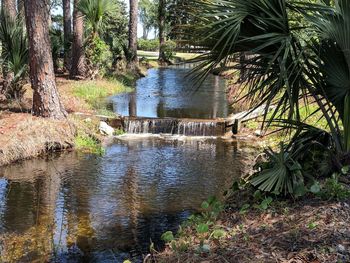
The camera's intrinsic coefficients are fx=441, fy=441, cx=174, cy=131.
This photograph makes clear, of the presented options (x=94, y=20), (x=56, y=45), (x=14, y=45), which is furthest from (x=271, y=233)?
(x=56, y=45)

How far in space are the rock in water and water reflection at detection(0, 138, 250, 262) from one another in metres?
1.18

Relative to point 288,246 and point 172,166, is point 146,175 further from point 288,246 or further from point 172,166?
point 288,246

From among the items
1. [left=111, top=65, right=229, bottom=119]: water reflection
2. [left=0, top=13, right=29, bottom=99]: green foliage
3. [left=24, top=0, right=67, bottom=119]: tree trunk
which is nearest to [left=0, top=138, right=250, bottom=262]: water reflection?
[left=24, top=0, right=67, bottom=119]: tree trunk

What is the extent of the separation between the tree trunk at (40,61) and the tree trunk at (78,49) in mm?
8627

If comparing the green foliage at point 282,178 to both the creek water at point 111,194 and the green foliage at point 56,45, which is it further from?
the green foliage at point 56,45

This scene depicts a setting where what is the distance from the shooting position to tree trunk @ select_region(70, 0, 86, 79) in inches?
742

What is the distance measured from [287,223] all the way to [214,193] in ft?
10.2

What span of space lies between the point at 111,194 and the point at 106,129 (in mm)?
4755

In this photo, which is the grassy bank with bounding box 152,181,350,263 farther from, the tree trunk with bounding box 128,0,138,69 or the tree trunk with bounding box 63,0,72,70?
the tree trunk with bounding box 128,0,138,69

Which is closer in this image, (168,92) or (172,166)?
(172,166)

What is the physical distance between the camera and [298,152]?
16.3 ft

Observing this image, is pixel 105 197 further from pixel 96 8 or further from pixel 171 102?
pixel 171 102

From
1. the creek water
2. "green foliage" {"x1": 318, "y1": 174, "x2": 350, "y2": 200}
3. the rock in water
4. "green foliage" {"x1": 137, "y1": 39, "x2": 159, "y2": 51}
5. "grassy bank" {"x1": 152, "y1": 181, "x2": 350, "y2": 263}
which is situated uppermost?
"green foliage" {"x1": 137, "y1": 39, "x2": 159, "y2": 51}

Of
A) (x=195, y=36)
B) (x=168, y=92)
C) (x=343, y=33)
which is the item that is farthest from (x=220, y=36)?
Result: (x=168, y=92)
